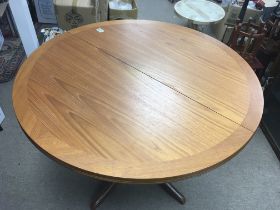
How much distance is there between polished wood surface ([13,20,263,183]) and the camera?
75 cm

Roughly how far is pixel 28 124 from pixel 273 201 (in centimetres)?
143

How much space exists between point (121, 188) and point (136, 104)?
72cm

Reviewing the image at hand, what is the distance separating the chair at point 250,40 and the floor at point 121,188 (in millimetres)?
817

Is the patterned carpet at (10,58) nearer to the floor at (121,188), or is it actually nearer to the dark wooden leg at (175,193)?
the floor at (121,188)

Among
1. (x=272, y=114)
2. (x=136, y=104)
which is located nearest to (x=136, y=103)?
(x=136, y=104)

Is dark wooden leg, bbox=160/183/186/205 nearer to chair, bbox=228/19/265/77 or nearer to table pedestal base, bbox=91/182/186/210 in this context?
table pedestal base, bbox=91/182/186/210

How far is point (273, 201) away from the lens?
145cm

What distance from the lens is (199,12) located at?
221 centimetres

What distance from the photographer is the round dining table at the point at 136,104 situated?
75 cm

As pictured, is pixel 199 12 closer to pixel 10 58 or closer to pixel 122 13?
pixel 122 13

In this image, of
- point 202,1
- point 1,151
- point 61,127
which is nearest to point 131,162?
point 61,127

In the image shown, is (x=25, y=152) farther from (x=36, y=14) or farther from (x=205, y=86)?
(x=36, y=14)

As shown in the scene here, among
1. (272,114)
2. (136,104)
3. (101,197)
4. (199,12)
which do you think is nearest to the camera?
(136,104)

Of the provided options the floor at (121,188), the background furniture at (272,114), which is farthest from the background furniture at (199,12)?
the floor at (121,188)
